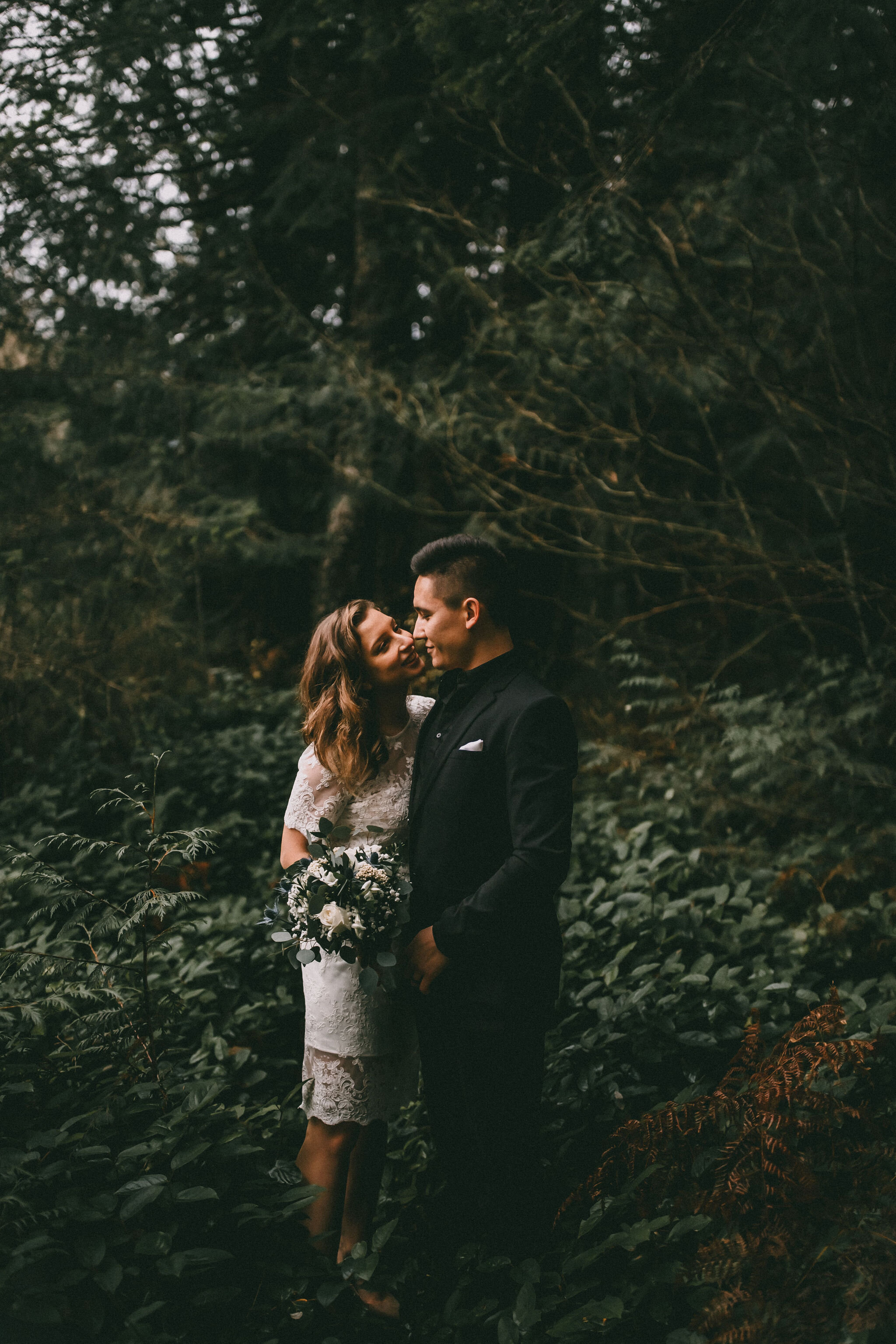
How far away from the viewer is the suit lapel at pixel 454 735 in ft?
8.93

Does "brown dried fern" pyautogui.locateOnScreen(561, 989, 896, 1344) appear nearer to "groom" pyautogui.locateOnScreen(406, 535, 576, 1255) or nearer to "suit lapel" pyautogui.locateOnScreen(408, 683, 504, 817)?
"groom" pyautogui.locateOnScreen(406, 535, 576, 1255)

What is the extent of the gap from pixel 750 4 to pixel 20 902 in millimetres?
5457

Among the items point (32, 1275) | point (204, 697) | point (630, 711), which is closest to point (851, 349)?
point (630, 711)

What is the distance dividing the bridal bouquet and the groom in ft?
0.45

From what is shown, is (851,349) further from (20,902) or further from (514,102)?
(20,902)

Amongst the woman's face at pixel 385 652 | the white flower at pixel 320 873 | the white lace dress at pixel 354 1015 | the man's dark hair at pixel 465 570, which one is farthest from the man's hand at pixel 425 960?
the man's dark hair at pixel 465 570

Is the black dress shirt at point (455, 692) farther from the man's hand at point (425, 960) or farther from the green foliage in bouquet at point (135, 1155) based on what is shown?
the green foliage in bouquet at point (135, 1155)

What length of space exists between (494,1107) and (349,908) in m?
0.76

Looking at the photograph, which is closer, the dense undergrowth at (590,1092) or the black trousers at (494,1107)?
the dense undergrowth at (590,1092)

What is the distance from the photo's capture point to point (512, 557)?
817 cm

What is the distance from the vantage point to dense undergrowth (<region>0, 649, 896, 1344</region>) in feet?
7.56

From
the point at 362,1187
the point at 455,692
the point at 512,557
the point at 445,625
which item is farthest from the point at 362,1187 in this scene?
the point at 512,557

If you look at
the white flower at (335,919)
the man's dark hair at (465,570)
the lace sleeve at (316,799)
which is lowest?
the white flower at (335,919)

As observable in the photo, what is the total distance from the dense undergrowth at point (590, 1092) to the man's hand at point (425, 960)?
661 mm
